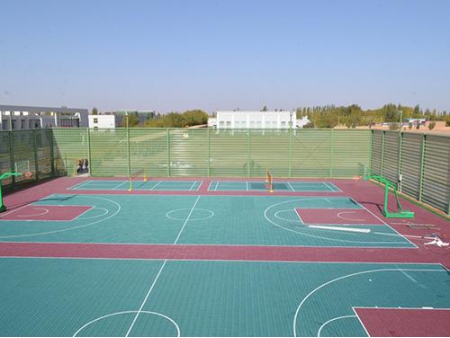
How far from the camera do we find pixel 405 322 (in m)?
7.68

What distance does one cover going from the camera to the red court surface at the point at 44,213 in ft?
50.6

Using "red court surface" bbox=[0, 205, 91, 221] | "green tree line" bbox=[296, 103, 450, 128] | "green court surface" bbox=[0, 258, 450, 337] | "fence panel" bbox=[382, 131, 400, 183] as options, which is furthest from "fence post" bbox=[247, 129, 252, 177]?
"green tree line" bbox=[296, 103, 450, 128]

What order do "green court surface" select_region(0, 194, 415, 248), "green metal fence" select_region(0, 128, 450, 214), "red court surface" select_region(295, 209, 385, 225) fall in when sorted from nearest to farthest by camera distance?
"green court surface" select_region(0, 194, 415, 248) → "red court surface" select_region(295, 209, 385, 225) → "green metal fence" select_region(0, 128, 450, 214)

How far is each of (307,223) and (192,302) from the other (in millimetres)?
7223

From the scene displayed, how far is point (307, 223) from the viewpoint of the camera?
1466 centimetres

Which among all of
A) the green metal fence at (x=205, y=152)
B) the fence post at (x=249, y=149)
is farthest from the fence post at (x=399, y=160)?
the fence post at (x=249, y=149)

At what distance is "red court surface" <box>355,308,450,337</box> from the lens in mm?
7281

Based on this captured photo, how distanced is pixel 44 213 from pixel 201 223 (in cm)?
672

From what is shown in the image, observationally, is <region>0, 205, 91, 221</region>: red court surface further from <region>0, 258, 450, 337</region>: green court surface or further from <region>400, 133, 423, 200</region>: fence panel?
<region>400, 133, 423, 200</region>: fence panel

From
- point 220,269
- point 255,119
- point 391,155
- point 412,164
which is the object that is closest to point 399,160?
point 391,155

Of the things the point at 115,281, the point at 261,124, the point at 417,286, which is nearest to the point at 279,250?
the point at 417,286

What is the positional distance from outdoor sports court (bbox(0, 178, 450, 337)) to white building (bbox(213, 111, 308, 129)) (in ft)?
103

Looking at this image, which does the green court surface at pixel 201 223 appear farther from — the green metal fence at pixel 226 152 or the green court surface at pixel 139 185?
the green metal fence at pixel 226 152

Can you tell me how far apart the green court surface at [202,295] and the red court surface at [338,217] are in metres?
4.24
